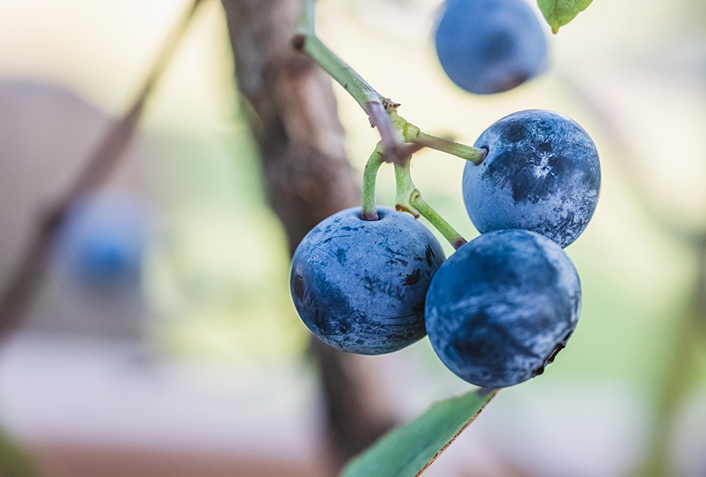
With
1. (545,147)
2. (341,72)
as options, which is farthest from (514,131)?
(341,72)

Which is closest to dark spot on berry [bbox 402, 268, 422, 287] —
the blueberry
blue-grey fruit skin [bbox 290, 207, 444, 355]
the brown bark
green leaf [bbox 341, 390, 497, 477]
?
blue-grey fruit skin [bbox 290, 207, 444, 355]

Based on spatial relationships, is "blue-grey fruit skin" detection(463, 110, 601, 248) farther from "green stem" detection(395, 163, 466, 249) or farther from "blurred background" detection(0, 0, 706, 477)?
"blurred background" detection(0, 0, 706, 477)

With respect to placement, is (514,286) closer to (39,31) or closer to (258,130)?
(258,130)

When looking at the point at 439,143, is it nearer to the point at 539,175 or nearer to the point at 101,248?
the point at 539,175

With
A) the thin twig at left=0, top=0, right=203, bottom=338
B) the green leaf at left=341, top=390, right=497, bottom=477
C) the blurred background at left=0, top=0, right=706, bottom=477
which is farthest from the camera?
the blurred background at left=0, top=0, right=706, bottom=477

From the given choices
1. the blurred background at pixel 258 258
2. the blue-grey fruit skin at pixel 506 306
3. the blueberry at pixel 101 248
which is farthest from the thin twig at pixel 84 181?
the blueberry at pixel 101 248
